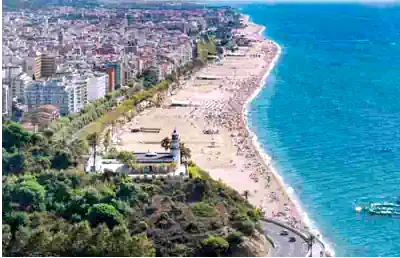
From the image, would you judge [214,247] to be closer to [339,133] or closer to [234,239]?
[234,239]

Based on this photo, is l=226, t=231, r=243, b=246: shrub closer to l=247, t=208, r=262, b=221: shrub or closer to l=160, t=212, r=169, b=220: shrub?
l=160, t=212, r=169, b=220: shrub

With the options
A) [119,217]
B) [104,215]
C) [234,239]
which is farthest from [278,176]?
[104,215]

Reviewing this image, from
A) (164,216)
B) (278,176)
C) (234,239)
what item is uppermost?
(164,216)

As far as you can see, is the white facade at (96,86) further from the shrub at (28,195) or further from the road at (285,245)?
the road at (285,245)

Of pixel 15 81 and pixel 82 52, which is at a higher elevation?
pixel 15 81

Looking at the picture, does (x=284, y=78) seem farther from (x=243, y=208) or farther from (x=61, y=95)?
(x=243, y=208)

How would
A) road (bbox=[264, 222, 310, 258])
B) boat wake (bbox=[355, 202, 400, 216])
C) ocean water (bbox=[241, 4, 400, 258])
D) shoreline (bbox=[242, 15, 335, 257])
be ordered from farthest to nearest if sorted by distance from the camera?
boat wake (bbox=[355, 202, 400, 216])
ocean water (bbox=[241, 4, 400, 258])
shoreline (bbox=[242, 15, 335, 257])
road (bbox=[264, 222, 310, 258])

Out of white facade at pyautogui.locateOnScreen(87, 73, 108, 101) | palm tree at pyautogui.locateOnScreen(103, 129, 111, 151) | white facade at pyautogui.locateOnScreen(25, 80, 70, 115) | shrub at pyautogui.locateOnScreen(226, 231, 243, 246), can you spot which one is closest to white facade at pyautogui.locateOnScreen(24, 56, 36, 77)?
white facade at pyautogui.locateOnScreen(87, 73, 108, 101)
